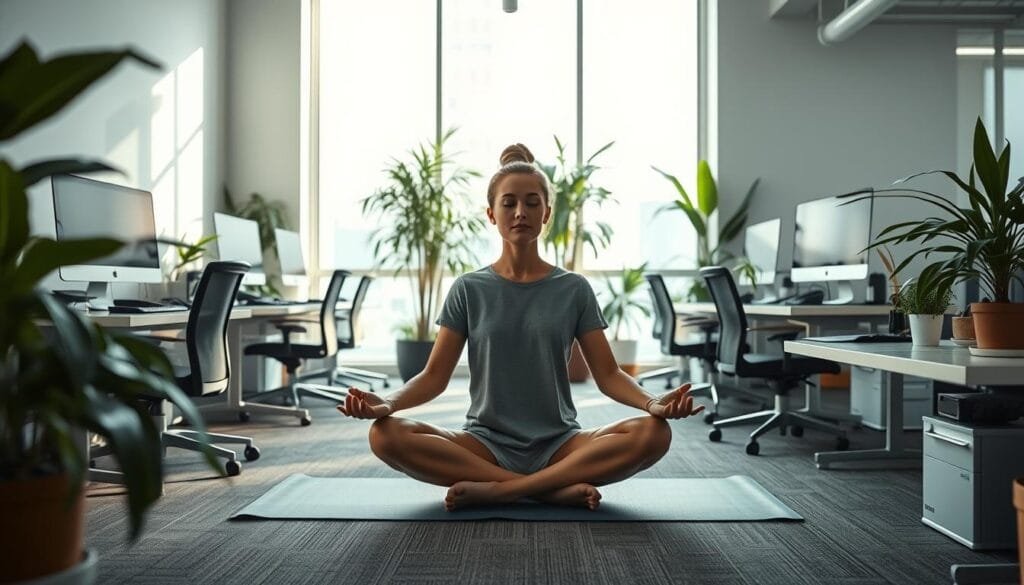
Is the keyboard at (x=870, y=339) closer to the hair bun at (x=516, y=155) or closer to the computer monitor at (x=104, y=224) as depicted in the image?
the hair bun at (x=516, y=155)

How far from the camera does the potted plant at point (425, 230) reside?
6.71m

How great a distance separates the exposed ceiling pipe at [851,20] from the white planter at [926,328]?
4147mm

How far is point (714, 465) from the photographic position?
3.62m

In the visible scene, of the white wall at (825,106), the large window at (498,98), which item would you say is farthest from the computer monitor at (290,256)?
the white wall at (825,106)

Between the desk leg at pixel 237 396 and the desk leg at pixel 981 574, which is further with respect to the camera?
the desk leg at pixel 237 396

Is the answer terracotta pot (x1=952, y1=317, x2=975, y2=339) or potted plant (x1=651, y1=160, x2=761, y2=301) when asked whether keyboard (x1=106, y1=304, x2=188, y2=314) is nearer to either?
terracotta pot (x1=952, y1=317, x2=975, y2=339)

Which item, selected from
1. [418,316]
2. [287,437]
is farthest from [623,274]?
[287,437]

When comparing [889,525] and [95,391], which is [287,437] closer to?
[889,525]

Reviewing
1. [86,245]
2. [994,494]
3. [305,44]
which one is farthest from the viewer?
[305,44]

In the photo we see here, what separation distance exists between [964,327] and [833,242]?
6.45 ft

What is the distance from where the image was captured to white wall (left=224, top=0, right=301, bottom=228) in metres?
7.49

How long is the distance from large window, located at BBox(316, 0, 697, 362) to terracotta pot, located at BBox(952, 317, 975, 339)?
17.3 feet

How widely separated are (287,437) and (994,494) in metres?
3.14

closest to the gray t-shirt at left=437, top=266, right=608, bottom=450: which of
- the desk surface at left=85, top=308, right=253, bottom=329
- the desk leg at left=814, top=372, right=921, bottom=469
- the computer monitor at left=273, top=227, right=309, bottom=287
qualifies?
the desk surface at left=85, top=308, right=253, bottom=329
